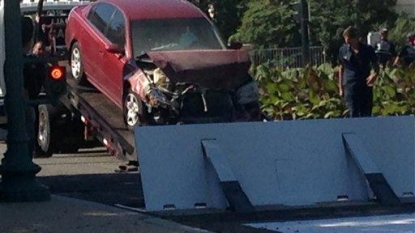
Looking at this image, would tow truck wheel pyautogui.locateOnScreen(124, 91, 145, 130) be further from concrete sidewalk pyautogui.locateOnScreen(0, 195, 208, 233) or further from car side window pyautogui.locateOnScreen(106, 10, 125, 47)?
concrete sidewalk pyautogui.locateOnScreen(0, 195, 208, 233)

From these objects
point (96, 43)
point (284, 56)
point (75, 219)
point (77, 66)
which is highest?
point (75, 219)

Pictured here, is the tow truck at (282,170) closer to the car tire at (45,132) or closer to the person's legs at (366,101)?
the person's legs at (366,101)

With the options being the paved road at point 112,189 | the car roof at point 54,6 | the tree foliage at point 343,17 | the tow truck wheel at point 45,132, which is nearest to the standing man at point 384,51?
the car roof at point 54,6

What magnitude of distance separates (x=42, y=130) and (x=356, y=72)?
17.4ft

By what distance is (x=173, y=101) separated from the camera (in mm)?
17266

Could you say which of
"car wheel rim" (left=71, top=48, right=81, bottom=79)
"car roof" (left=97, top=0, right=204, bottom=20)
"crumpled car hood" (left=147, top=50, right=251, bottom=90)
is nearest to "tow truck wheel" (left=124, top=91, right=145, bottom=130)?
"crumpled car hood" (left=147, top=50, right=251, bottom=90)

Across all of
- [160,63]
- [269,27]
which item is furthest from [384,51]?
[269,27]

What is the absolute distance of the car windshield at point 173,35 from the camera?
1828 cm

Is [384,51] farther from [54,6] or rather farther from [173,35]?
[173,35]

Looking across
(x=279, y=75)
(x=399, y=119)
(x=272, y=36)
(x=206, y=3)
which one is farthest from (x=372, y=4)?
(x=399, y=119)

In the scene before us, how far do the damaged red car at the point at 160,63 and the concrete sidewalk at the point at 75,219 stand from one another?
4040mm

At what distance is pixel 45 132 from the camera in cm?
2014

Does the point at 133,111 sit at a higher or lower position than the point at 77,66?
lower

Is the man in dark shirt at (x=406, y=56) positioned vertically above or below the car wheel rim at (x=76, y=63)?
below
